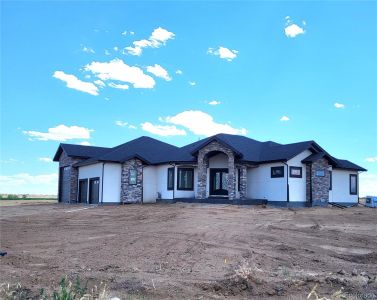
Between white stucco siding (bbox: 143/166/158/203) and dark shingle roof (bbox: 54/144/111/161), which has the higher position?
dark shingle roof (bbox: 54/144/111/161)

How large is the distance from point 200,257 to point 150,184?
2133cm

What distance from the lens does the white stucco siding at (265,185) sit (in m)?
26.2

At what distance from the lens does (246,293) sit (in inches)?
284

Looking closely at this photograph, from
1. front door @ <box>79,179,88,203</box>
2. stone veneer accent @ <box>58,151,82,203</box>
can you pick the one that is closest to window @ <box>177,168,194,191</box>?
front door @ <box>79,179,88,203</box>

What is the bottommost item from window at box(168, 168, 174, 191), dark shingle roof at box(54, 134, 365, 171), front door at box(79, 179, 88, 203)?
front door at box(79, 179, 88, 203)

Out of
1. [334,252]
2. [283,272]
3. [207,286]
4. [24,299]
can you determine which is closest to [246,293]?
[207,286]

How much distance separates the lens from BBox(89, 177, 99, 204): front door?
1208 inches

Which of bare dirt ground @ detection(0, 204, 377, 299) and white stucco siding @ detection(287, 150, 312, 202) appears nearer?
bare dirt ground @ detection(0, 204, 377, 299)

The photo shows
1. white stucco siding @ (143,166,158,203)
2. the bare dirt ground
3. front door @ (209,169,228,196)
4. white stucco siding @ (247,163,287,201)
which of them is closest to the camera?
the bare dirt ground

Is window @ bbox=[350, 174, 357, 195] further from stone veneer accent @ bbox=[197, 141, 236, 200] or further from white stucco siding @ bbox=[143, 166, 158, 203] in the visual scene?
white stucco siding @ bbox=[143, 166, 158, 203]

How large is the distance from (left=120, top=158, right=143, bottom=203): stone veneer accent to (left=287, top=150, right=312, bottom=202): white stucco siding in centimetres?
1091

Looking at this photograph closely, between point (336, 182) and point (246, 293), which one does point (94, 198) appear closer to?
point (336, 182)

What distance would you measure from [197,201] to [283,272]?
1841 centimetres

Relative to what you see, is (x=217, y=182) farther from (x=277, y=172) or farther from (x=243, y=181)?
(x=277, y=172)
